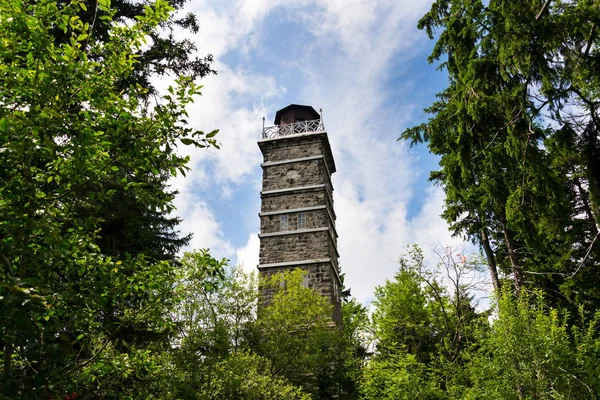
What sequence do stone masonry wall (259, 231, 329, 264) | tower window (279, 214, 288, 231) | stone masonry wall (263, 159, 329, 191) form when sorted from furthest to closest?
stone masonry wall (263, 159, 329, 191)
tower window (279, 214, 288, 231)
stone masonry wall (259, 231, 329, 264)

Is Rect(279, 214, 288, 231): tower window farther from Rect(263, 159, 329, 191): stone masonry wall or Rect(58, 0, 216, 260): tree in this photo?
Rect(58, 0, 216, 260): tree

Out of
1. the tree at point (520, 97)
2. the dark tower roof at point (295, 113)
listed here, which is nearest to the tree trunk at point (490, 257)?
the tree at point (520, 97)

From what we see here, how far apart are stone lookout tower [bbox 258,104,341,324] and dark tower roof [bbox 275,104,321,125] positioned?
189 centimetres

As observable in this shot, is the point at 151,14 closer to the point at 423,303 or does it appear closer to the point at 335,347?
the point at 335,347

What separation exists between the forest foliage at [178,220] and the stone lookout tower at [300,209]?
10.2 ft

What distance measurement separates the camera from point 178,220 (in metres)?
13.4

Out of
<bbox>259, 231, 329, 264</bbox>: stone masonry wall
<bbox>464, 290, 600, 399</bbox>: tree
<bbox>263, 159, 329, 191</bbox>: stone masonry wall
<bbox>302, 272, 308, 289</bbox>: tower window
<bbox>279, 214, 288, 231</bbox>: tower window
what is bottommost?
<bbox>464, 290, 600, 399</bbox>: tree

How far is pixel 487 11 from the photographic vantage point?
233 inches

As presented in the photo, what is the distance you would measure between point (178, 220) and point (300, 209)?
748 cm

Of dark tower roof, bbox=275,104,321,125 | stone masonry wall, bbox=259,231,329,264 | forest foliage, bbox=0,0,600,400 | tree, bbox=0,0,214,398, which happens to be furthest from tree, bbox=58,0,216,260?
dark tower roof, bbox=275,104,321,125

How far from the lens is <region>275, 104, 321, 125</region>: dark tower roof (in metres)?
25.0

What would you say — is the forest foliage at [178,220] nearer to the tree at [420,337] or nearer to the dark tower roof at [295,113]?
the tree at [420,337]

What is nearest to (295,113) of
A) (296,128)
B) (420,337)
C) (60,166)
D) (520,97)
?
(296,128)

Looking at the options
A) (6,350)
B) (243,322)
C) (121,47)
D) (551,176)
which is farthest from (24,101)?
(243,322)
